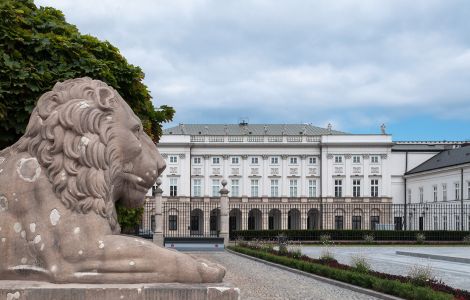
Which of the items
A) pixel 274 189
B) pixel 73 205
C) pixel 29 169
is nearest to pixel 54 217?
pixel 73 205

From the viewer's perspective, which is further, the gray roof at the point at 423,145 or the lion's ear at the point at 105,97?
the gray roof at the point at 423,145

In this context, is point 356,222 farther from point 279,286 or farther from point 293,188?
point 279,286

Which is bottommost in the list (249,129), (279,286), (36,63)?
(279,286)

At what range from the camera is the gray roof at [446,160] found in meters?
55.7

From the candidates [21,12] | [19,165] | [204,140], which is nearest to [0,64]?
[21,12]

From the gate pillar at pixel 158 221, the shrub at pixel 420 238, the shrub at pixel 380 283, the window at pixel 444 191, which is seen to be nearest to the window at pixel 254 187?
the window at pixel 444 191

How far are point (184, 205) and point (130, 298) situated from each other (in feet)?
191

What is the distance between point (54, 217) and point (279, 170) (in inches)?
2542

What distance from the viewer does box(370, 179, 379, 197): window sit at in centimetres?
6656

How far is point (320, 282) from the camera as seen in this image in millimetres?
13016

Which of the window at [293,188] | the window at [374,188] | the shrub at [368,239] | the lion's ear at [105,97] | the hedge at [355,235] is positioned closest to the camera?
the lion's ear at [105,97]

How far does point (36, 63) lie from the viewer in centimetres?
733

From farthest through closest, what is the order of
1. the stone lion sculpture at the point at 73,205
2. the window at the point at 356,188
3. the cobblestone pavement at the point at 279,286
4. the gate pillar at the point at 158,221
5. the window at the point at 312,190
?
the window at the point at 312,190 < the window at the point at 356,188 < the gate pillar at the point at 158,221 < the cobblestone pavement at the point at 279,286 < the stone lion sculpture at the point at 73,205

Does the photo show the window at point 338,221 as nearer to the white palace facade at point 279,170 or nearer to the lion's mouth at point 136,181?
the white palace facade at point 279,170
